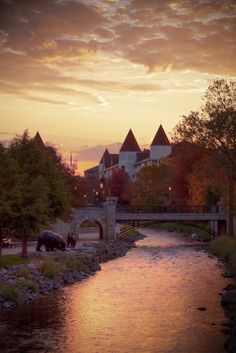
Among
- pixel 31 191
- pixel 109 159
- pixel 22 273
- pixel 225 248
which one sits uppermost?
pixel 109 159

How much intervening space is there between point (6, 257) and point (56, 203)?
659 centimetres

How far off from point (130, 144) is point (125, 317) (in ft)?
419

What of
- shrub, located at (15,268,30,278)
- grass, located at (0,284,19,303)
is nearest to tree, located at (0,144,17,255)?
shrub, located at (15,268,30,278)

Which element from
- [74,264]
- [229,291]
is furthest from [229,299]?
[74,264]

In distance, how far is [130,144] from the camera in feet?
503

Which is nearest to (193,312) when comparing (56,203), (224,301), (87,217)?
(224,301)

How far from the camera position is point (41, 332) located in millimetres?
23797

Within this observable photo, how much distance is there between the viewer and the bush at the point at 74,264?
129 ft

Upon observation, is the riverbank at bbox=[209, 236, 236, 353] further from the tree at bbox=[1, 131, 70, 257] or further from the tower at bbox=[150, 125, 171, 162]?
the tower at bbox=[150, 125, 171, 162]

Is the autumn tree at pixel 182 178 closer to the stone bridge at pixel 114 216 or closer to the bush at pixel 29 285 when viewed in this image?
the stone bridge at pixel 114 216

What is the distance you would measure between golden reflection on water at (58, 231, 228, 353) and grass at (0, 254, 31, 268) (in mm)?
4400

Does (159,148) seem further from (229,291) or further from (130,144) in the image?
(229,291)

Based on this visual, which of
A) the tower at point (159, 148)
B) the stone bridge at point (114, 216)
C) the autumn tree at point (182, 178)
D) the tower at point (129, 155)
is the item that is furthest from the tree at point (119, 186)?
the stone bridge at point (114, 216)

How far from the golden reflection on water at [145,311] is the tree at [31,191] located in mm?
5463
